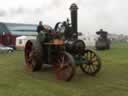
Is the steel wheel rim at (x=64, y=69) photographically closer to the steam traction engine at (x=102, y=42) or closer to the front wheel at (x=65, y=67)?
the front wheel at (x=65, y=67)

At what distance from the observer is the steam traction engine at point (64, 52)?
27.6ft

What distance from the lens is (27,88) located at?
6953 mm

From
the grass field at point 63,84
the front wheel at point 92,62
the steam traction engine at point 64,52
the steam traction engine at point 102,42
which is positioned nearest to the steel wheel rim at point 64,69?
the steam traction engine at point 64,52

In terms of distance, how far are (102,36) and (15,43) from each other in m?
11.9

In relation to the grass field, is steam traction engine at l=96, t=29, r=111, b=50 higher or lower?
higher

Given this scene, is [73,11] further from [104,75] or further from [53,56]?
[104,75]

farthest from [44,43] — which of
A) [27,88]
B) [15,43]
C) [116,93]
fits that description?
[15,43]

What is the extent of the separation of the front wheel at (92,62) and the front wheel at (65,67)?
88 centimetres

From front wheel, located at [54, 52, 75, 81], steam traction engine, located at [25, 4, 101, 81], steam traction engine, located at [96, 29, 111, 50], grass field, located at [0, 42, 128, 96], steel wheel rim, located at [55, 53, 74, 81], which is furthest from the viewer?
steam traction engine, located at [96, 29, 111, 50]

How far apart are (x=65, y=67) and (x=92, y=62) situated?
1.17m

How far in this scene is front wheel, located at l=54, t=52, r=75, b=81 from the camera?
7.95 m

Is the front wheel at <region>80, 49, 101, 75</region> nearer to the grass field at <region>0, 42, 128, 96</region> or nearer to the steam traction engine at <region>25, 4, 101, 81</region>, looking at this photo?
the steam traction engine at <region>25, 4, 101, 81</region>

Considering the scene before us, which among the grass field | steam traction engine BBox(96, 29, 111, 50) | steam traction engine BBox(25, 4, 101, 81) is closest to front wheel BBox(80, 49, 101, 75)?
steam traction engine BBox(25, 4, 101, 81)

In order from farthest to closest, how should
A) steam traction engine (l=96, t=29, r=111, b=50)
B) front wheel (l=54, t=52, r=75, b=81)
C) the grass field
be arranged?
steam traction engine (l=96, t=29, r=111, b=50), front wheel (l=54, t=52, r=75, b=81), the grass field
